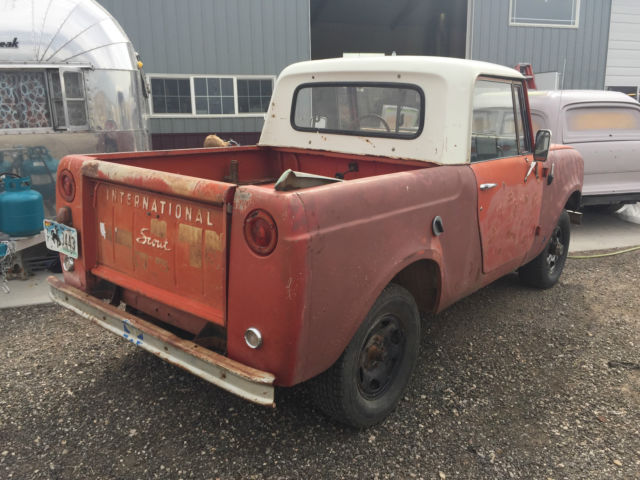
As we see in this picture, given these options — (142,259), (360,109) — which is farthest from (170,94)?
(142,259)

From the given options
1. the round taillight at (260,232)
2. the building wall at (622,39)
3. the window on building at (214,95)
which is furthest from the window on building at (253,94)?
the round taillight at (260,232)

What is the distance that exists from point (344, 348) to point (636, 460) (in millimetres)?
1596

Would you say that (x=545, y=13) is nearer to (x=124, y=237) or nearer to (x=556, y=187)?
(x=556, y=187)

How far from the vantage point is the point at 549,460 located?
2582 mm

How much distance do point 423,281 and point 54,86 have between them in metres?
4.83

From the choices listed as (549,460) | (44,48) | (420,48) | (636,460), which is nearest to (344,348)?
(549,460)

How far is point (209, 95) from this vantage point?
38.3 ft

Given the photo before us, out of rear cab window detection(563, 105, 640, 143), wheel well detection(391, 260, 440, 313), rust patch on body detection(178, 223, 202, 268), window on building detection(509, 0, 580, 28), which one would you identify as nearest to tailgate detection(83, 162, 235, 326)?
rust patch on body detection(178, 223, 202, 268)

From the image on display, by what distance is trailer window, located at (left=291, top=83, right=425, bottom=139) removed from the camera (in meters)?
3.48

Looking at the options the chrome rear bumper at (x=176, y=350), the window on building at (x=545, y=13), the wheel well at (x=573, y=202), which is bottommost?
the chrome rear bumper at (x=176, y=350)

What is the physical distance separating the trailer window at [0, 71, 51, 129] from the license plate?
3181 mm

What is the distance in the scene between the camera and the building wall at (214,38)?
11.0 metres

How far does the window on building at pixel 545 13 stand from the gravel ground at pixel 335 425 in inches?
490

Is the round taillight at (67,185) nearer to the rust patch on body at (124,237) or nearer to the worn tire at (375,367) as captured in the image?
the rust patch on body at (124,237)
